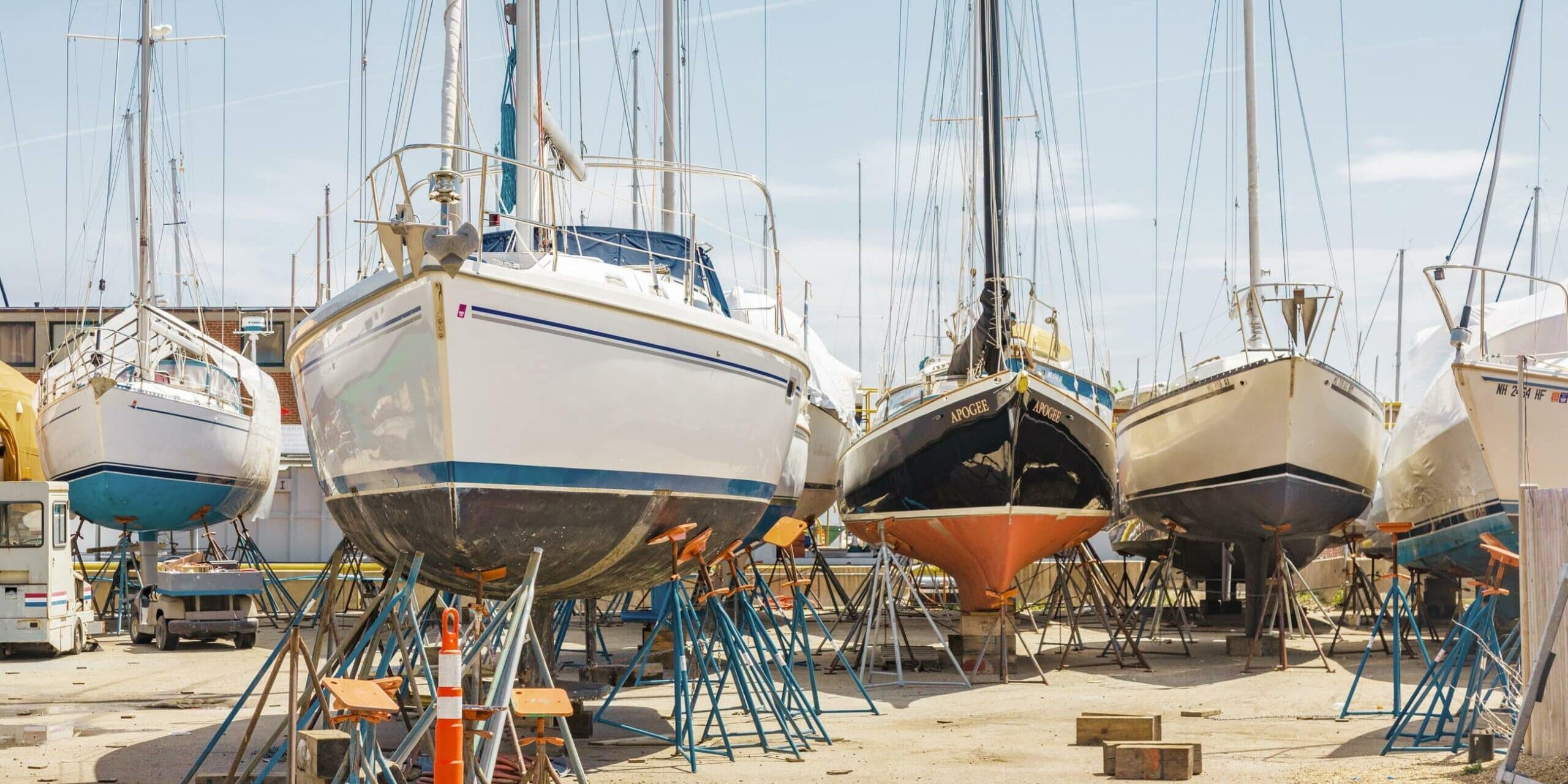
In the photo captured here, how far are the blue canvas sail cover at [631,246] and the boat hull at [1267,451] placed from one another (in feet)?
20.3

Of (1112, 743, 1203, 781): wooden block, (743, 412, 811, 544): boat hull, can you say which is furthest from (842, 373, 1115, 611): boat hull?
(1112, 743, 1203, 781): wooden block

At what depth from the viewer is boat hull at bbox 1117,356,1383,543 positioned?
15.8 metres

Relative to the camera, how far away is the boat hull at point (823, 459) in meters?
22.0

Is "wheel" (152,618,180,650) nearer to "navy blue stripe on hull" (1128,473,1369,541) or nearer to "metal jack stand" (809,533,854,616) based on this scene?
"metal jack stand" (809,533,854,616)

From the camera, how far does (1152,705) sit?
42.0 feet

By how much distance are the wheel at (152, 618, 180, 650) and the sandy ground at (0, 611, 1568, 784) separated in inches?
33.6

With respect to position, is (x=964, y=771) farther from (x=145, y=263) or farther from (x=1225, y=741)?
(x=145, y=263)

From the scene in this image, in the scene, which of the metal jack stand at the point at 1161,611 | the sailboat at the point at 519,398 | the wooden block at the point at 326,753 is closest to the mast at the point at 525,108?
the sailboat at the point at 519,398

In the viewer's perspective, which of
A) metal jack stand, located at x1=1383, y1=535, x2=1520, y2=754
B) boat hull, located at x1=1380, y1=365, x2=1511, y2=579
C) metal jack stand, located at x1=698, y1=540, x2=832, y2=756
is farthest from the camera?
boat hull, located at x1=1380, y1=365, x2=1511, y2=579

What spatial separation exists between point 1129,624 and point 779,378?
922 centimetres

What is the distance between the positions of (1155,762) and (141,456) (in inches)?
605

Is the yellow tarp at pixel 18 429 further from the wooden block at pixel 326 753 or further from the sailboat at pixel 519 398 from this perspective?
the wooden block at pixel 326 753

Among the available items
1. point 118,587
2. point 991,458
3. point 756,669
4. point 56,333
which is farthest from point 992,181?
point 56,333

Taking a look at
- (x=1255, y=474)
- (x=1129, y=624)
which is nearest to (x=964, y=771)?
(x=1255, y=474)
